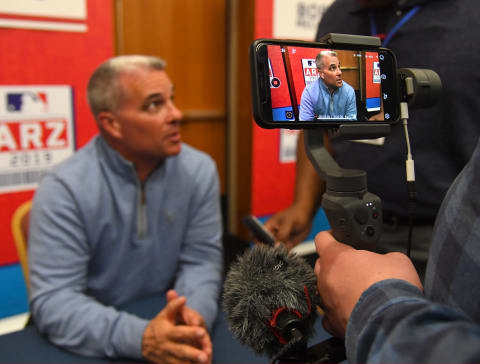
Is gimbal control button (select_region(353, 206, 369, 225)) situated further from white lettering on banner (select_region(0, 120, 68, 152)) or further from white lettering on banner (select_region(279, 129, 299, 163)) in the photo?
white lettering on banner (select_region(279, 129, 299, 163))

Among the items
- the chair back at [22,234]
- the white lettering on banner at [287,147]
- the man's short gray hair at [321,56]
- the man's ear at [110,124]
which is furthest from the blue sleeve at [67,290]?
the white lettering on banner at [287,147]

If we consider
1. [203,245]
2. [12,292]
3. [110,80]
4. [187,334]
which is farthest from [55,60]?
[187,334]

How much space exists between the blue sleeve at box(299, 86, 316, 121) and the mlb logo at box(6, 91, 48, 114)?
1781 millimetres

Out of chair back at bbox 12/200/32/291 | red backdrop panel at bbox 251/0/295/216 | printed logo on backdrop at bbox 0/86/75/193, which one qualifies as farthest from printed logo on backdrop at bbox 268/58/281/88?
red backdrop panel at bbox 251/0/295/216

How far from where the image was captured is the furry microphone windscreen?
474 millimetres

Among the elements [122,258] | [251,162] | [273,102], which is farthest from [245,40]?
[273,102]

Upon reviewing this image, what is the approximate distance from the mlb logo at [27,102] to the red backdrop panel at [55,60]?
0.05 m

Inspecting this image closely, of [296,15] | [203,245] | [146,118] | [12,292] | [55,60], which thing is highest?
[296,15]

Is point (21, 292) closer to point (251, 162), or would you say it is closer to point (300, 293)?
point (251, 162)

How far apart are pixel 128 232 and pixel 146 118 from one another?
0.38 meters

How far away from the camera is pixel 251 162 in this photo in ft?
8.98

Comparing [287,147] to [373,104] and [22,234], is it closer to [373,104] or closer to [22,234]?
[22,234]

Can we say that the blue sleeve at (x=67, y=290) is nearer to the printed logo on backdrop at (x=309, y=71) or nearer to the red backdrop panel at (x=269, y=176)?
the printed logo on backdrop at (x=309, y=71)

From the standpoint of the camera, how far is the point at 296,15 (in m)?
2.24
